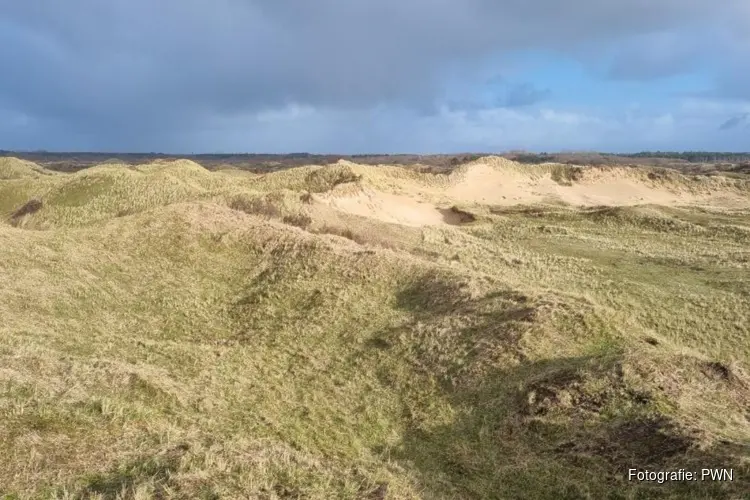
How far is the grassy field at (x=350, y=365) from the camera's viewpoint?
9648 millimetres

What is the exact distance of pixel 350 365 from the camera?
16.9 m

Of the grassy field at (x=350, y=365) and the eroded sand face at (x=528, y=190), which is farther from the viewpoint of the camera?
the eroded sand face at (x=528, y=190)

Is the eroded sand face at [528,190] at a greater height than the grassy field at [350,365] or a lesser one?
greater

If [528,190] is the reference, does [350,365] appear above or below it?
below

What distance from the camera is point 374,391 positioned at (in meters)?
15.5

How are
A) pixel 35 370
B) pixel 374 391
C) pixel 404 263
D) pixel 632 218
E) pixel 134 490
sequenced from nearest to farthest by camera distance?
1. pixel 134 490
2. pixel 35 370
3. pixel 374 391
4. pixel 404 263
5. pixel 632 218

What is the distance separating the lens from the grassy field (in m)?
9.65

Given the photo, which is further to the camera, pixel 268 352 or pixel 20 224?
pixel 20 224

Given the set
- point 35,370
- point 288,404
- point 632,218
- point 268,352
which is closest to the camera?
point 35,370

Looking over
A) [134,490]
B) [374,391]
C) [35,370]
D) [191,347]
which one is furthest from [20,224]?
[134,490]

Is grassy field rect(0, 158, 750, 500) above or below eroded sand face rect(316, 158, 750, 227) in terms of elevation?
below

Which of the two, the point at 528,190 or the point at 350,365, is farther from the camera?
the point at 528,190

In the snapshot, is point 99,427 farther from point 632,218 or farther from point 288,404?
point 632,218

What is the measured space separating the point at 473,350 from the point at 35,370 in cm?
1082
